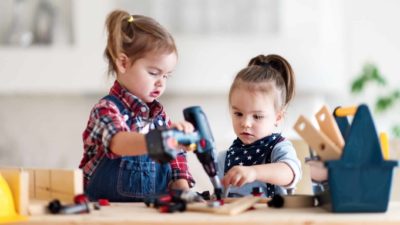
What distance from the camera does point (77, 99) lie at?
4.45 meters

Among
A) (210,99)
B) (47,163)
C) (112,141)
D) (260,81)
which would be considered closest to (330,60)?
(210,99)

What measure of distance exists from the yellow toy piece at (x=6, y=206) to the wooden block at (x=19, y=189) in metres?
0.01

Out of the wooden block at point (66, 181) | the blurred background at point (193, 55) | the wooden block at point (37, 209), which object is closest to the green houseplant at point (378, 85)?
the blurred background at point (193, 55)

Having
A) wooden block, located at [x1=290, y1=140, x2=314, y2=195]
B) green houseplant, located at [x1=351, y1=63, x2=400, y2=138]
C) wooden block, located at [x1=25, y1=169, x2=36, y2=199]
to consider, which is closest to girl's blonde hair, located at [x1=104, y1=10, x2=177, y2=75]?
wooden block, located at [x1=25, y1=169, x2=36, y2=199]

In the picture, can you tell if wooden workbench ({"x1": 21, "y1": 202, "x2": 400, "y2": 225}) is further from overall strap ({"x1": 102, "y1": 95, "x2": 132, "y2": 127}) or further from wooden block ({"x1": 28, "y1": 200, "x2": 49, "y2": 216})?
overall strap ({"x1": 102, "y1": 95, "x2": 132, "y2": 127})

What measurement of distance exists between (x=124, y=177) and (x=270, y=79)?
1.63ft

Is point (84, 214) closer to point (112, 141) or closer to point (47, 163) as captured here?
point (112, 141)

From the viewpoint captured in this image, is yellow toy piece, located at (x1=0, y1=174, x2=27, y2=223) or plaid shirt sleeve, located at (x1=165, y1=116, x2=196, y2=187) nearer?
yellow toy piece, located at (x1=0, y1=174, x2=27, y2=223)

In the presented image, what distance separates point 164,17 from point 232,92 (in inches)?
95.6

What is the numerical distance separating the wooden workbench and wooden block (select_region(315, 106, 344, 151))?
151 mm

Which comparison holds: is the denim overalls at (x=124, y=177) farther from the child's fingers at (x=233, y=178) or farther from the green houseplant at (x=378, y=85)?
the green houseplant at (x=378, y=85)

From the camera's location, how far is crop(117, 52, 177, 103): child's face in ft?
5.55

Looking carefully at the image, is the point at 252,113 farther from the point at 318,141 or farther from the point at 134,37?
the point at 318,141

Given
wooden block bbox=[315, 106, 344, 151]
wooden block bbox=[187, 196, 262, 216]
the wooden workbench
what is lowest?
the wooden workbench
